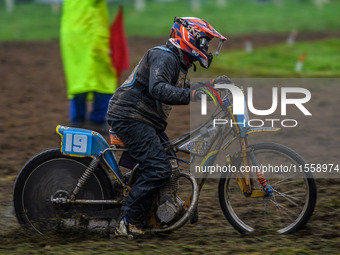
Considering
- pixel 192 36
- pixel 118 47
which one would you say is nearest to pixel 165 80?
pixel 192 36

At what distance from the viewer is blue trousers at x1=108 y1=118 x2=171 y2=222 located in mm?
5160

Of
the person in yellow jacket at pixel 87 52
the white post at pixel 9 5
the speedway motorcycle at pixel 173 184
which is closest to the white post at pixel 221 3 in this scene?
the white post at pixel 9 5

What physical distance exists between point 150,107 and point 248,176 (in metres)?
0.99

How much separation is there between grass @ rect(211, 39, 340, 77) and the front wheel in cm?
852

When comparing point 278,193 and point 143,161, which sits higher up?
point 143,161

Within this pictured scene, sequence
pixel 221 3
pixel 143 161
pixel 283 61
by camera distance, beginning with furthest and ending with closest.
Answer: pixel 221 3
pixel 283 61
pixel 143 161

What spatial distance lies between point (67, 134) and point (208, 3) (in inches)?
964

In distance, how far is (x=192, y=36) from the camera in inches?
201

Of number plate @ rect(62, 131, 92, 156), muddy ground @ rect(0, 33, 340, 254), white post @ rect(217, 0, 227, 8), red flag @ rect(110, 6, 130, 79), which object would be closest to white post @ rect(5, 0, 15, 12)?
white post @ rect(217, 0, 227, 8)

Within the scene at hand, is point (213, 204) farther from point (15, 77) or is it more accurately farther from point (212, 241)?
point (15, 77)

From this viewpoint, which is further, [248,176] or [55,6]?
[55,6]

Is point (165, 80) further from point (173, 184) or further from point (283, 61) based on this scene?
point (283, 61)

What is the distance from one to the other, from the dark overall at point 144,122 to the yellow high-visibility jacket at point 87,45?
356cm

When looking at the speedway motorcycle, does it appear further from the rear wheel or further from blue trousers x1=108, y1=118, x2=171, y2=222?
blue trousers x1=108, y1=118, x2=171, y2=222
